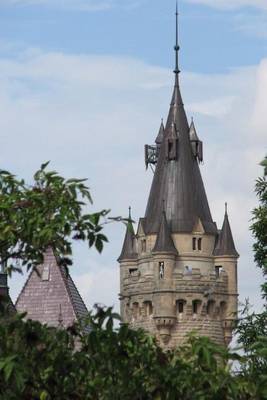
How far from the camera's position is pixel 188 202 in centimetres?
10338

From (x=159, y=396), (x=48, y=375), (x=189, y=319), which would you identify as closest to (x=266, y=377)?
(x=159, y=396)

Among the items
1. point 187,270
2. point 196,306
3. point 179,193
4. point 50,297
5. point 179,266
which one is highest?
point 179,193

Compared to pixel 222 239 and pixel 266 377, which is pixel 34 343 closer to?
pixel 266 377

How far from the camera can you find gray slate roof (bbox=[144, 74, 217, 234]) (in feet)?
338

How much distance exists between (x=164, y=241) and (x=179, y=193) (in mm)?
3672

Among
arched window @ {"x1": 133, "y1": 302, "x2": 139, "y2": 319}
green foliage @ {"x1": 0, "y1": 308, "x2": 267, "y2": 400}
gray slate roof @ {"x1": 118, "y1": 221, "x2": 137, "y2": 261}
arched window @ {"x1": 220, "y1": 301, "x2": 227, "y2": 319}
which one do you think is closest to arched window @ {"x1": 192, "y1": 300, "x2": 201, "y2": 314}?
arched window @ {"x1": 220, "y1": 301, "x2": 227, "y2": 319}

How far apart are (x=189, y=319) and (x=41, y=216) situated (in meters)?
87.2

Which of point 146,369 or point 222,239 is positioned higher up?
point 222,239

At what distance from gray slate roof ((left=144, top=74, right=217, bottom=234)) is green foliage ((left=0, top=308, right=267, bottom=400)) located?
8759 cm

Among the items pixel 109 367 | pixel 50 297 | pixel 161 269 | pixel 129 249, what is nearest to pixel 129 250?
pixel 129 249

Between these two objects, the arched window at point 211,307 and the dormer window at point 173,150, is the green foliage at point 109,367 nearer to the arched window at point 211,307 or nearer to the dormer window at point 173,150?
the arched window at point 211,307

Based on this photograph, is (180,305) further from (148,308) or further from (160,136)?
(160,136)

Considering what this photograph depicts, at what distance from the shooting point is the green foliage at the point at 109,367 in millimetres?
14367

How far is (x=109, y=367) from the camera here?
14648 millimetres
